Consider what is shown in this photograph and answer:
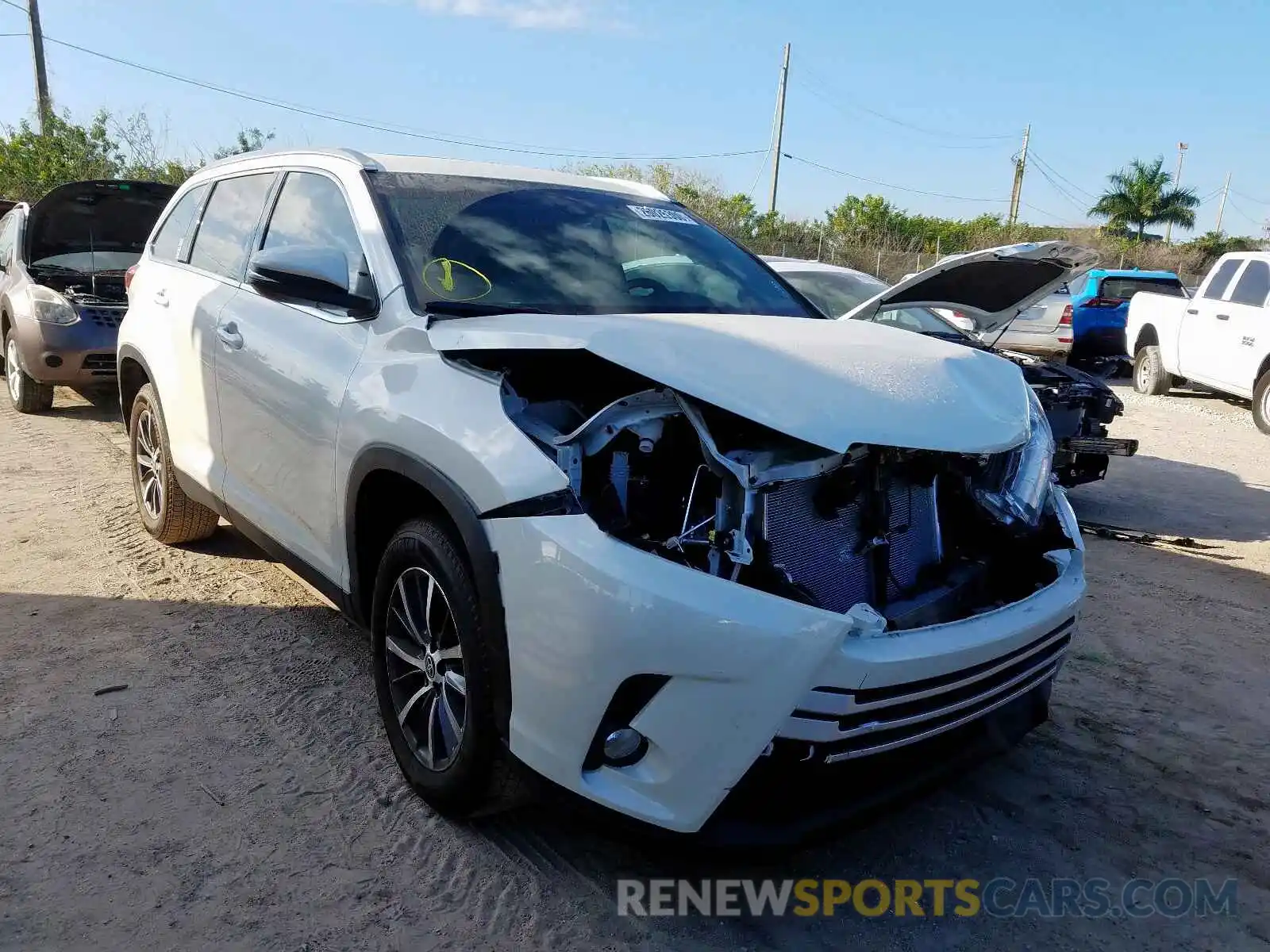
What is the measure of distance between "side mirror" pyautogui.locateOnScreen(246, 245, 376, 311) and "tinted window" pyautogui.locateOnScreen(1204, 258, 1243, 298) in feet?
37.1

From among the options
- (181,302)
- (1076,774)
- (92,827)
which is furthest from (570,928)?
(181,302)

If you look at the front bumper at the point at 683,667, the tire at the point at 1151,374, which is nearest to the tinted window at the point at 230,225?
the front bumper at the point at 683,667

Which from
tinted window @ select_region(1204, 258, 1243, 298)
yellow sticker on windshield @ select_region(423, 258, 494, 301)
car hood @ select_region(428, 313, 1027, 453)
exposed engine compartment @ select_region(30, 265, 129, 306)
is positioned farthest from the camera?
tinted window @ select_region(1204, 258, 1243, 298)

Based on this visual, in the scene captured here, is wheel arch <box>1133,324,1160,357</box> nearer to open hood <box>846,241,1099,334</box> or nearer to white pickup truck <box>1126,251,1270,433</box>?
white pickup truck <box>1126,251,1270,433</box>

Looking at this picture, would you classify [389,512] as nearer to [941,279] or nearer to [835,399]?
[835,399]

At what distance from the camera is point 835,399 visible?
2.33 metres

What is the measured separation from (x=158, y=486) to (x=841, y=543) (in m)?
3.87

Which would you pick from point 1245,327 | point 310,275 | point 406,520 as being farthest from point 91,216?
point 1245,327

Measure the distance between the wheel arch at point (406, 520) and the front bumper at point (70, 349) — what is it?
6.00 m

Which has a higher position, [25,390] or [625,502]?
[625,502]

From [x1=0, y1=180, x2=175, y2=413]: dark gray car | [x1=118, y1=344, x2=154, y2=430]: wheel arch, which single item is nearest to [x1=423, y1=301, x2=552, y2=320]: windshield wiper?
[x1=118, y1=344, x2=154, y2=430]: wheel arch

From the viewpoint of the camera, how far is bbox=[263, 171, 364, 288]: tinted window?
3.25 meters

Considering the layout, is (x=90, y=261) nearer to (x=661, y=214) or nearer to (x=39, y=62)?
(x=661, y=214)

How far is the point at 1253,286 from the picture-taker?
10.6 m
